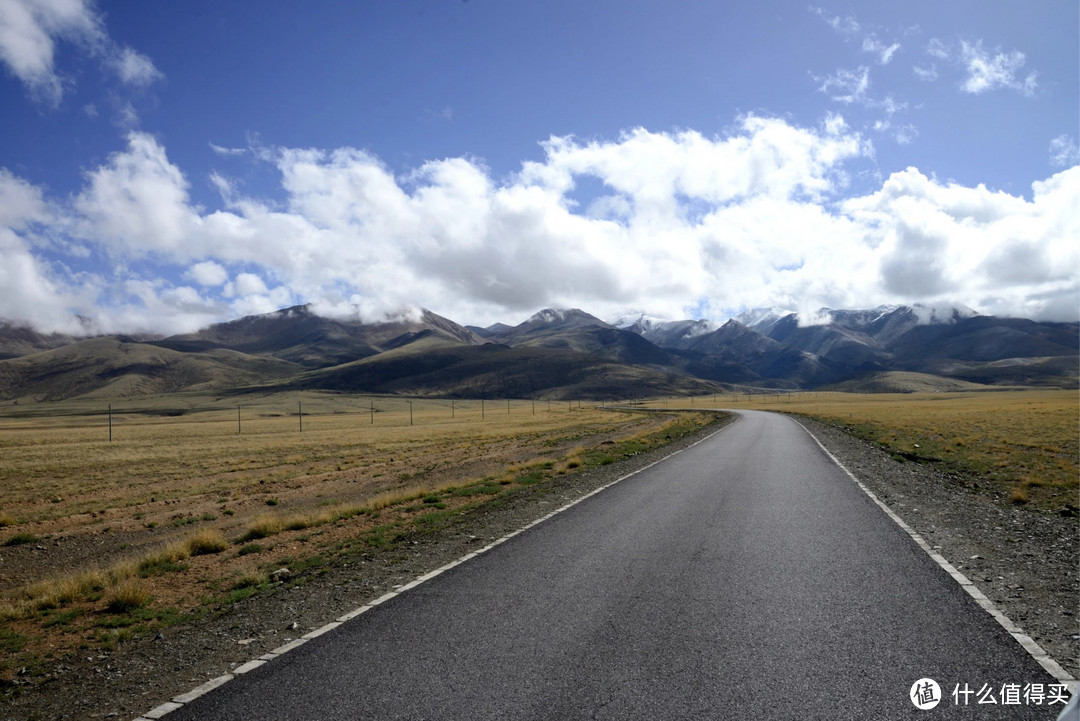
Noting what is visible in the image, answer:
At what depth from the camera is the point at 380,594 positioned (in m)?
7.86

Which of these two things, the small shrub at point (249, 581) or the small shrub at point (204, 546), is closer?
the small shrub at point (249, 581)

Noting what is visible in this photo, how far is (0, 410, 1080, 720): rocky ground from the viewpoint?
218 inches

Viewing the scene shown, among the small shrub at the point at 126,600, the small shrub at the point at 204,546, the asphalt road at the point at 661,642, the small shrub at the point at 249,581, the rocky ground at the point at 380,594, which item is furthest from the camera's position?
the small shrub at the point at 204,546

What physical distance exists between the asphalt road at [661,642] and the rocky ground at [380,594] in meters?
0.54

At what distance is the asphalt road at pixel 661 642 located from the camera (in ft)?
15.4

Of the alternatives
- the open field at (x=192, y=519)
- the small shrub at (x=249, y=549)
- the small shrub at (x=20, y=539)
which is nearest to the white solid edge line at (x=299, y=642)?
the open field at (x=192, y=519)

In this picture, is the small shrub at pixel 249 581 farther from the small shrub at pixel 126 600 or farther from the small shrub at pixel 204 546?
the small shrub at pixel 204 546

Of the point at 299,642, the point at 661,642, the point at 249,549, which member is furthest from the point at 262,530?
the point at 661,642

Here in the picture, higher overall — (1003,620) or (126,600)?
(1003,620)

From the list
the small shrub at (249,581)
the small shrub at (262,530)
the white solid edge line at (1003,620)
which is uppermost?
the white solid edge line at (1003,620)

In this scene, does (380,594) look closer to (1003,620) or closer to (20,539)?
(1003,620)

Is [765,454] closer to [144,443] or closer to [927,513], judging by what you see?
[927,513]

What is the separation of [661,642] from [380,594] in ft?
12.8

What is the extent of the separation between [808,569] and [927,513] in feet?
21.3
